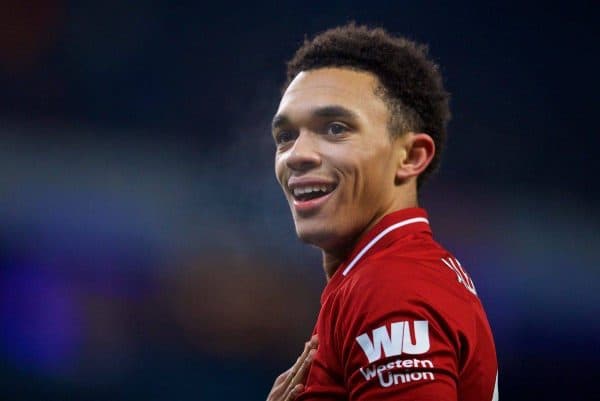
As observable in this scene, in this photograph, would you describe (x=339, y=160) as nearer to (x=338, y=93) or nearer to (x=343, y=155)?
(x=343, y=155)

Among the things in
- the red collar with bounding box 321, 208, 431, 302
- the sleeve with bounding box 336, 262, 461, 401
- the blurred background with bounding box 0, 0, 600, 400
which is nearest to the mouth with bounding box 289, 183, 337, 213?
the red collar with bounding box 321, 208, 431, 302

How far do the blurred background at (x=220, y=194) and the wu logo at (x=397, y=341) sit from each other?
8.48 ft

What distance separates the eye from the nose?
0.11 ft

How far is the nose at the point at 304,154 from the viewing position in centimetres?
162

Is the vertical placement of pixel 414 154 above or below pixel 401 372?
above

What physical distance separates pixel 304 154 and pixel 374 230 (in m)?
0.19

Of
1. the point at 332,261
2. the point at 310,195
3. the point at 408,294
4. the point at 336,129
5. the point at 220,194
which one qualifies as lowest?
the point at 408,294

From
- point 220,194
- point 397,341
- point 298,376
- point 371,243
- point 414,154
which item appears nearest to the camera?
point 397,341

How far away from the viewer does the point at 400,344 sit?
4.06ft

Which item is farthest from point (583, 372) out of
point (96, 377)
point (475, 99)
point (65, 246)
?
point (65, 246)

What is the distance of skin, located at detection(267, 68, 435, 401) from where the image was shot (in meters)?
1.62

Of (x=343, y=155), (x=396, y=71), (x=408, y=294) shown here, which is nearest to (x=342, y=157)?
(x=343, y=155)

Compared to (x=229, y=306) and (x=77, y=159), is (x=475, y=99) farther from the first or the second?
(x=77, y=159)

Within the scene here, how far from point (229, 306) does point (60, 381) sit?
2.62ft
